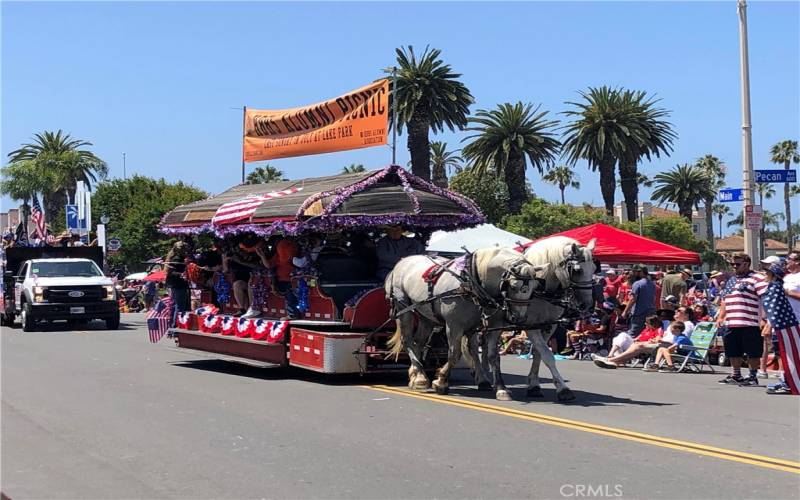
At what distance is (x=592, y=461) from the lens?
8078 millimetres

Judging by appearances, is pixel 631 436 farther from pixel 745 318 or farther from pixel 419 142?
pixel 419 142

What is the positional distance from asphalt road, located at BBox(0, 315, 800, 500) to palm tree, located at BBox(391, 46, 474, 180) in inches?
1467

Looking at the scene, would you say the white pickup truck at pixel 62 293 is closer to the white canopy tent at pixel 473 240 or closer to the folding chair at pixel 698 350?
the white canopy tent at pixel 473 240

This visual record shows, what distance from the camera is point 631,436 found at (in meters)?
9.20

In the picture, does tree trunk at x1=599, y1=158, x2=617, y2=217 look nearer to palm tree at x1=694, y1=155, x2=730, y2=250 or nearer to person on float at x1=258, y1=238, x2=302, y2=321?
palm tree at x1=694, y1=155, x2=730, y2=250

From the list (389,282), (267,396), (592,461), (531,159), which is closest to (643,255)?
(389,282)

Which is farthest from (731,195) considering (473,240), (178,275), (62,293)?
(62,293)

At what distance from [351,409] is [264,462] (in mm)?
2987

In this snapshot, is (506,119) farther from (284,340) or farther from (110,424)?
(110,424)

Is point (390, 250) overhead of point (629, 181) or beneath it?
beneath

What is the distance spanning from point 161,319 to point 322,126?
4.90 metres

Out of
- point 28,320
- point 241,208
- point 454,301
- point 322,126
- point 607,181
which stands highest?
point 607,181

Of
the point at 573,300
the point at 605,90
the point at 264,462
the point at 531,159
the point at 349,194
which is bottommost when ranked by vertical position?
the point at 264,462

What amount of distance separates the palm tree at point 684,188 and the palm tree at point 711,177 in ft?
5.49
